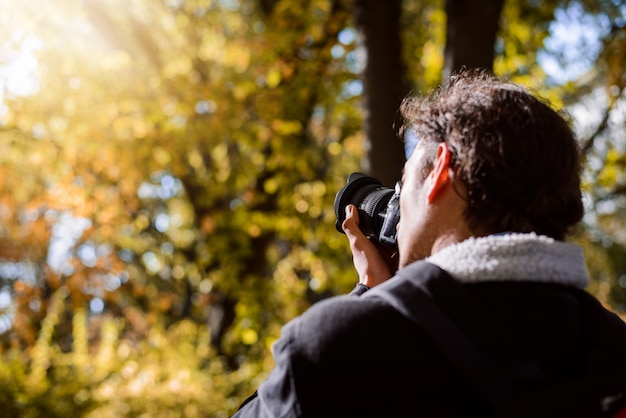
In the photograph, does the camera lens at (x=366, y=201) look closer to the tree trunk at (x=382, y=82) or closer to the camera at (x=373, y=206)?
the camera at (x=373, y=206)

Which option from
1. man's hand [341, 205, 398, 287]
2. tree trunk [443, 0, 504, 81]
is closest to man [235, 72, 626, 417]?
man's hand [341, 205, 398, 287]

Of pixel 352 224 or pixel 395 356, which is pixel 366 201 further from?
pixel 395 356

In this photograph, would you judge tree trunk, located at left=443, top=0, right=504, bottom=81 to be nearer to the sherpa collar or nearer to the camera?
the camera

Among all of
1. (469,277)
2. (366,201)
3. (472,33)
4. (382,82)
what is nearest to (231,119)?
(382,82)

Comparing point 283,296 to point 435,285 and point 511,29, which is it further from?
point 435,285

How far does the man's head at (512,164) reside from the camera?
1.23m

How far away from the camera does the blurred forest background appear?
18.1ft

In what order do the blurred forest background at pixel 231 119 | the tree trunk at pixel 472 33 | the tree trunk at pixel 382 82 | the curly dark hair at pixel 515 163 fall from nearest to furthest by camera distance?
the curly dark hair at pixel 515 163 → the tree trunk at pixel 472 33 → the tree trunk at pixel 382 82 → the blurred forest background at pixel 231 119

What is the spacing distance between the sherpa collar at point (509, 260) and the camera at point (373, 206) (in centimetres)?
29

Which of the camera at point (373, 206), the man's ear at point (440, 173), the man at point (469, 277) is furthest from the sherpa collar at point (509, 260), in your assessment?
the camera at point (373, 206)

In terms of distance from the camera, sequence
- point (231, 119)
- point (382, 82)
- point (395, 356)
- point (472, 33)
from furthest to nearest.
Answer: point (231, 119), point (382, 82), point (472, 33), point (395, 356)

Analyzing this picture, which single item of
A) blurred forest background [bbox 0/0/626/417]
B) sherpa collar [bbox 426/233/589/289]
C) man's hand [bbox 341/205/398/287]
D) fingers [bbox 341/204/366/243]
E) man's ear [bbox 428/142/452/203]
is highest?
man's ear [bbox 428/142/452/203]

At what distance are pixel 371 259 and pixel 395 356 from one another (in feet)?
1.59

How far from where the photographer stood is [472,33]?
3.88 metres
